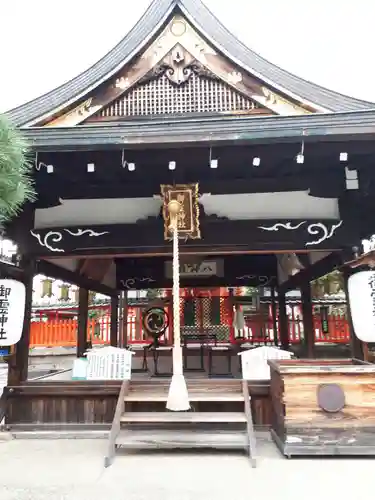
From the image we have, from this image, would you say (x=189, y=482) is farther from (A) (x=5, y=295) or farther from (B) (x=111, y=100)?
(B) (x=111, y=100)

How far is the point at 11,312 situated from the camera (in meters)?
4.70

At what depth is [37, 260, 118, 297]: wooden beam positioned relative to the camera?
611 centimetres

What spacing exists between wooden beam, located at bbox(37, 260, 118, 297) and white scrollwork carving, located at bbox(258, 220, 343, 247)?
3491 millimetres

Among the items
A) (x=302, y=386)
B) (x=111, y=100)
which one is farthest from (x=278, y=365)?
(x=111, y=100)

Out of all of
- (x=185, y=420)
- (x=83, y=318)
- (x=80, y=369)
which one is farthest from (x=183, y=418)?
A: (x=83, y=318)

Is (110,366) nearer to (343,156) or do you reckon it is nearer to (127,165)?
(127,165)

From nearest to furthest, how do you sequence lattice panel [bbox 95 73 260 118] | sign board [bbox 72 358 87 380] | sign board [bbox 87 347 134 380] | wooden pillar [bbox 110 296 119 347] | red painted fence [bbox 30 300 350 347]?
sign board [bbox 87 347 134 380] < sign board [bbox 72 358 87 380] < lattice panel [bbox 95 73 260 118] < wooden pillar [bbox 110 296 119 347] < red painted fence [bbox 30 300 350 347]

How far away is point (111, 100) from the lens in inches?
222

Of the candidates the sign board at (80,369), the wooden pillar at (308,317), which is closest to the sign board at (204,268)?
the wooden pillar at (308,317)

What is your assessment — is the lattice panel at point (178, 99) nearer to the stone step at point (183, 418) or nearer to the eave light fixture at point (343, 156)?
the eave light fixture at point (343, 156)

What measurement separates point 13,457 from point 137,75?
521cm

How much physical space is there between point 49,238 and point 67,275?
2133 mm

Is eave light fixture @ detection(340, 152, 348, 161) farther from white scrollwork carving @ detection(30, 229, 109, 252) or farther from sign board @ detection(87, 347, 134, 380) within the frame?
sign board @ detection(87, 347, 134, 380)

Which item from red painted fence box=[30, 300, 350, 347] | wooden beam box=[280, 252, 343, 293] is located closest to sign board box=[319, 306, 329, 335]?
red painted fence box=[30, 300, 350, 347]
